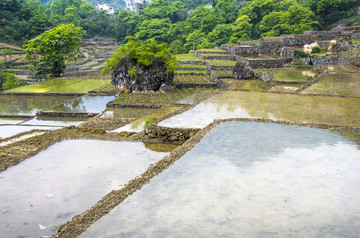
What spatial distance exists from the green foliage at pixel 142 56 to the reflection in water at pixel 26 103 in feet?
22.6

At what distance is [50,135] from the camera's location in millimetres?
14617

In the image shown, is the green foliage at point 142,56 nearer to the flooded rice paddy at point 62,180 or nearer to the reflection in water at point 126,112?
the reflection in water at point 126,112

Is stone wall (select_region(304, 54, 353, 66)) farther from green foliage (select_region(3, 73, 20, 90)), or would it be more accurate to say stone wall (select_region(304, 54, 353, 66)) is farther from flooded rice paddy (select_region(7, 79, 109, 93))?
green foliage (select_region(3, 73, 20, 90))

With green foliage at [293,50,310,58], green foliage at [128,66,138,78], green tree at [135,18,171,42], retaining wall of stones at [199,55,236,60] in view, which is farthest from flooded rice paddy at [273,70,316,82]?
green tree at [135,18,171,42]

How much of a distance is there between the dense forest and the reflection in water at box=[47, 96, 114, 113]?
3437 cm

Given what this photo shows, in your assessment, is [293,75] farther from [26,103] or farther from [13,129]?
[26,103]

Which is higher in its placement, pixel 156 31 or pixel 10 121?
pixel 156 31

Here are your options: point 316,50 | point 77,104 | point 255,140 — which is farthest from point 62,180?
point 316,50

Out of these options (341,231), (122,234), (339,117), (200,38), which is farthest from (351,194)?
(200,38)

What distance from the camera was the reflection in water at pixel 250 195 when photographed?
5.78m

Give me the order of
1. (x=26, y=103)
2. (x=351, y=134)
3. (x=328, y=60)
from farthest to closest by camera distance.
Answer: (x=328, y=60) → (x=26, y=103) → (x=351, y=134)

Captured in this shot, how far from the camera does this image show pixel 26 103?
2875 cm

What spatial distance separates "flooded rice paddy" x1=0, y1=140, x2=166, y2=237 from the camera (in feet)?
25.0

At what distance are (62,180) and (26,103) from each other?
22.9m
